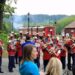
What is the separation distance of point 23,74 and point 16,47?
14.9m

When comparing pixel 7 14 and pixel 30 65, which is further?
pixel 7 14

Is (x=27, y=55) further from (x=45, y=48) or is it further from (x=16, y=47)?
(x=16, y=47)

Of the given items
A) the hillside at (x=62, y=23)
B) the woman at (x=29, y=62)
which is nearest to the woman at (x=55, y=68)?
the woman at (x=29, y=62)

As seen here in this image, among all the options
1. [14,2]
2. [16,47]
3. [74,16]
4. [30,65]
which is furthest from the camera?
[74,16]

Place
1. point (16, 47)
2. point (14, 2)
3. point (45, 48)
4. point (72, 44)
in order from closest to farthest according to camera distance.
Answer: point (45, 48) < point (72, 44) < point (16, 47) < point (14, 2)

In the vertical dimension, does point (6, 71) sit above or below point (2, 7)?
below

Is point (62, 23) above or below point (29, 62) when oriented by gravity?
below

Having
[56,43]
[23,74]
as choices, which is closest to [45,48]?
[56,43]

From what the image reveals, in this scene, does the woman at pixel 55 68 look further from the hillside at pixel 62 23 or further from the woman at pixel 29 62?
the hillside at pixel 62 23

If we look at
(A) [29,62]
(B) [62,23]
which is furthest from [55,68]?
(B) [62,23]

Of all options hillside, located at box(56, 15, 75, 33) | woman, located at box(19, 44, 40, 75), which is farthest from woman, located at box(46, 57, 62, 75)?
hillside, located at box(56, 15, 75, 33)

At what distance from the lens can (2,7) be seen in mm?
38000

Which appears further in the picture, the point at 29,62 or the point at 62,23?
the point at 62,23

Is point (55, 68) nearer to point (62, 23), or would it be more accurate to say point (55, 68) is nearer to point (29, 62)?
point (29, 62)
